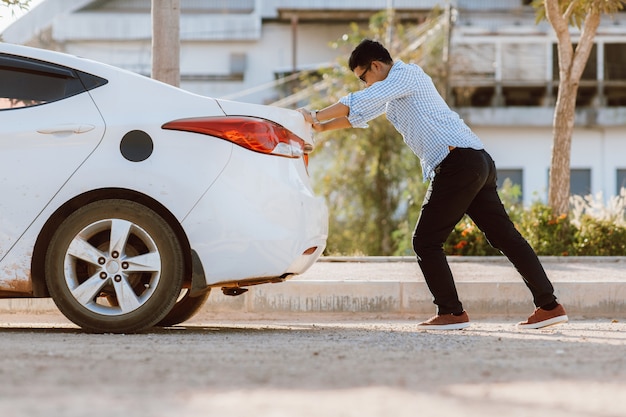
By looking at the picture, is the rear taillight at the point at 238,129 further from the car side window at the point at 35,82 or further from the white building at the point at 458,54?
the white building at the point at 458,54

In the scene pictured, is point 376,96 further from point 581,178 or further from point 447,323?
point 581,178

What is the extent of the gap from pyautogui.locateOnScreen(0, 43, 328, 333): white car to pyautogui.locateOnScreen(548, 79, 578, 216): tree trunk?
24.8 ft

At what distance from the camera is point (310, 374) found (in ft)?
15.9

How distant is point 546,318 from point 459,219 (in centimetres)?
82

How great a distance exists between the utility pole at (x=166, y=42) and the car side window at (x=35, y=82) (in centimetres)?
354

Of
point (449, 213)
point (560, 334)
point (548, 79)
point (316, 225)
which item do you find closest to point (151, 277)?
point (316, 225)

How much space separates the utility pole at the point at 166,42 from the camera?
1031 centimetres

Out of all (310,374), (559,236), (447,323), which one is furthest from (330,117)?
(559,236)

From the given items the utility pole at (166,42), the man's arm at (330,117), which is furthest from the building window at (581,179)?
the man's arm at (330,117)

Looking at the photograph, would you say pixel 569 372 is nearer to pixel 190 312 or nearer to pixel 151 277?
pixel 151 277

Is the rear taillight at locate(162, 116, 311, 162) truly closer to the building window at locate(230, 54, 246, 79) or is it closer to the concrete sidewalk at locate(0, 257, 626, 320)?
the concrete sidewalk at locate(0, 257, 626, 320)

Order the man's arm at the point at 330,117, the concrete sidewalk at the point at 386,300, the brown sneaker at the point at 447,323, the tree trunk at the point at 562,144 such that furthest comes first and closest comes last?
1. the tree trunk at the point at 562,144
2. the concrete sidewalk at the point at 386,300
3. the brown sneaker at the point at 447,323
4. the man's arm at the point at 330,117

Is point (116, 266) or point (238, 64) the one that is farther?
point (238, 64)

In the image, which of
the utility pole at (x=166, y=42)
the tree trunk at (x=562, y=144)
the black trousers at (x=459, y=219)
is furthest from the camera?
the tree trunk at (x=562, y=144)
